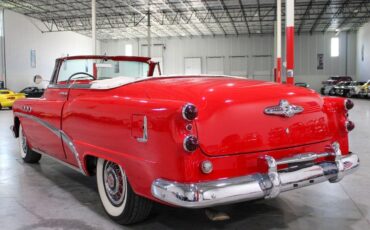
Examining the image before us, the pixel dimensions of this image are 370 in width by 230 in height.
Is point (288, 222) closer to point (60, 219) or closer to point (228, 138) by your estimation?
point (228, 138)

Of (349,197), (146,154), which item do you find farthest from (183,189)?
(349,197)

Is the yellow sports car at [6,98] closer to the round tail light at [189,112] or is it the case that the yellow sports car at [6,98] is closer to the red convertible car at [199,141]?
the red convertible car at [199,141]

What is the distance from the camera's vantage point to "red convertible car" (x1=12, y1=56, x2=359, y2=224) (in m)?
2.47

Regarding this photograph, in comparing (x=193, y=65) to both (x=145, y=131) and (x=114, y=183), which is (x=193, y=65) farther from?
(x=145, y=131)

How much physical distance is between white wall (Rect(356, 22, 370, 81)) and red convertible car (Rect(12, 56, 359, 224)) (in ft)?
98.4

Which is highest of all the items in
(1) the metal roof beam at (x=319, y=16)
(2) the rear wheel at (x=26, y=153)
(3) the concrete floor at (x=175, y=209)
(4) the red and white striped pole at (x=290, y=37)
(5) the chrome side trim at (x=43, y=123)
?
(1) the metal roof beam at (x=319, y=16)

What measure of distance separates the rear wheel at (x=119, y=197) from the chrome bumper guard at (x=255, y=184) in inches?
19.7

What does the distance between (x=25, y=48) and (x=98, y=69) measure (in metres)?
24.4

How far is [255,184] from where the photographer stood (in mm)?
2545

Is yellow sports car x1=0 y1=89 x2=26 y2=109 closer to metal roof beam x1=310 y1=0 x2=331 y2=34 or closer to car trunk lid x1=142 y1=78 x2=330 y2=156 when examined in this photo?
car trunk lid x1=142 y1=78 x2=330 y2=156

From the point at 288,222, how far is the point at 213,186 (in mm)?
1135

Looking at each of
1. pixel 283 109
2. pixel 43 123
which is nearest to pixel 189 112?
pixel 283 109

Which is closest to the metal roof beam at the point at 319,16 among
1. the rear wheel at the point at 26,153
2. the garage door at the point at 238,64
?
the garage door at the point at 238,64

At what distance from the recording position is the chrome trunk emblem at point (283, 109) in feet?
9.28
